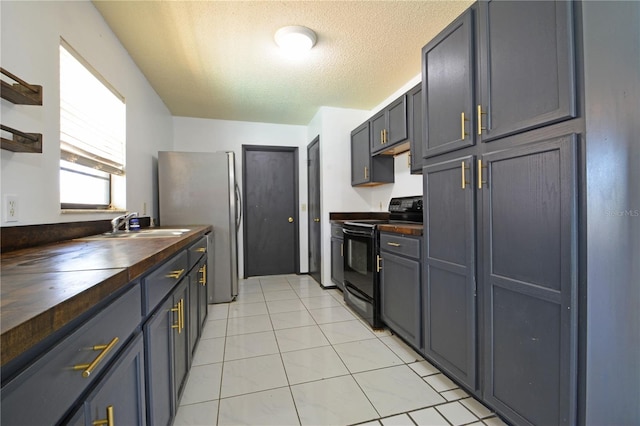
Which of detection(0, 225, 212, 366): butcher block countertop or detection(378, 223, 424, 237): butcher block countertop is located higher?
detection(378, 223, 424, 237): butcher block countertop

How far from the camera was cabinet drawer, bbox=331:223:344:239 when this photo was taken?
3.16 metres

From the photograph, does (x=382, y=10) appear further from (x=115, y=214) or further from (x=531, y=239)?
(x=115, y=214)

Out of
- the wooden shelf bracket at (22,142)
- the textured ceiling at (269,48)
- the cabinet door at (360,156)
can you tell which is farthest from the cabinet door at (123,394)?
the cabinet door at (360,156)

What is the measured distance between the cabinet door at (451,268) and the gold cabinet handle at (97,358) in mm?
1495

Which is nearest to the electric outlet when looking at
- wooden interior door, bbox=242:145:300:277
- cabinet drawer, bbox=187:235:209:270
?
cabinet drawer, bbox=187:235:209:270

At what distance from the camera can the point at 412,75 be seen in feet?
9.16

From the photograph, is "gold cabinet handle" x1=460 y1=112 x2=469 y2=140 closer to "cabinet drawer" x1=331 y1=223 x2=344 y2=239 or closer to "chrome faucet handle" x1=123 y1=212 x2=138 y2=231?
"cabinet drawer" x1=331 y1=223 x2=344 y2=239

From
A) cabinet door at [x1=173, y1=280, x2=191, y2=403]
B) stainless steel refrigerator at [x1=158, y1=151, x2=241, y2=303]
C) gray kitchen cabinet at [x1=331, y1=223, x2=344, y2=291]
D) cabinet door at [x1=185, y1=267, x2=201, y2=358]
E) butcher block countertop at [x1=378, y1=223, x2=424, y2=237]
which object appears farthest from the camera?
gray kitchen cabinet at [x1=331, y1=223, x2=344, y2=291]

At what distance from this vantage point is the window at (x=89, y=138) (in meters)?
1.59

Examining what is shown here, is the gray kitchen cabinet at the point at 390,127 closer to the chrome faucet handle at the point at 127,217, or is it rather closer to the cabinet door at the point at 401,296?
the cabinet door at the point at 401,296

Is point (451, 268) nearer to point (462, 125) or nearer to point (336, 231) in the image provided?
point (462, 125)

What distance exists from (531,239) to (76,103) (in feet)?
8.59

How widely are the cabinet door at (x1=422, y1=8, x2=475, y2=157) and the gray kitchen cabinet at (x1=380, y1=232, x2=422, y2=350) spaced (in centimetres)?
68

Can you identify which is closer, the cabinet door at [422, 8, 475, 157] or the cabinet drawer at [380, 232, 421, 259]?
the cabinet door at [422, 8, 475, 157]
